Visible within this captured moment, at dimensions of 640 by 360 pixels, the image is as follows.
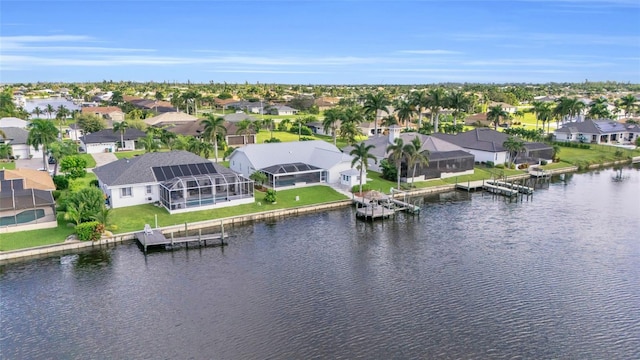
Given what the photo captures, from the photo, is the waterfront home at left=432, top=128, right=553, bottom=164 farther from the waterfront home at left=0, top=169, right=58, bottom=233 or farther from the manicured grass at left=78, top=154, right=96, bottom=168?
the waterfront home at left=0, top=169, right=58, bottom=233

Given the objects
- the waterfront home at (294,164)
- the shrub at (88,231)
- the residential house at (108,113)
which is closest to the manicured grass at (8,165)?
the waterfront home at (294,164)

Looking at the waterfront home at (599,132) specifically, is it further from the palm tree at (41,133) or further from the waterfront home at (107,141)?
the palm tree at (41,133)

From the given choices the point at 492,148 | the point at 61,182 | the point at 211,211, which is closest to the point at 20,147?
the point at 61,182

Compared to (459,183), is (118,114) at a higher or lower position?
higher

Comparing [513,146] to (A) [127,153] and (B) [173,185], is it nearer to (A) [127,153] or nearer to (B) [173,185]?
(B) [173,185]

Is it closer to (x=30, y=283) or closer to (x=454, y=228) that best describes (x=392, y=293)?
(x=454, y=228)

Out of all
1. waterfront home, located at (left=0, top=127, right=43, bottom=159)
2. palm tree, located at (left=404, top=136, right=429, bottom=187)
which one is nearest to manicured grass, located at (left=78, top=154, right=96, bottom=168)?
waterfront home, located at (left=0, top=127, right=43, bottom=159)

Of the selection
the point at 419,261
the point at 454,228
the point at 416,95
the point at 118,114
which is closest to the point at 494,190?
the point at 454,228
